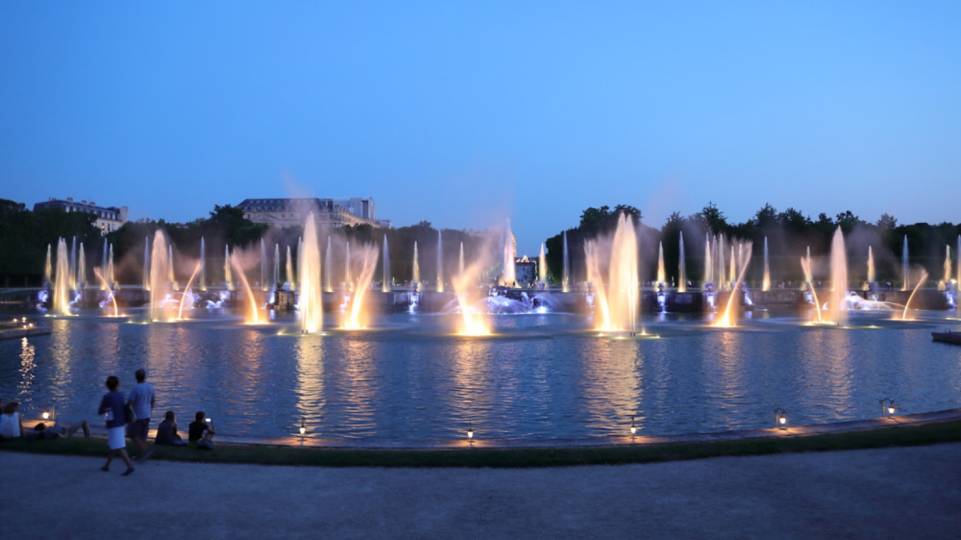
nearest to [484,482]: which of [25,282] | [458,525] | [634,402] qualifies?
[458,525]

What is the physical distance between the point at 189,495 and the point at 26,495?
1920mm

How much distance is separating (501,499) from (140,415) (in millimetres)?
5740

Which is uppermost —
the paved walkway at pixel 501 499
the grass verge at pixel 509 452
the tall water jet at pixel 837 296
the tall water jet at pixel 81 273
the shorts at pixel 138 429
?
the tall water jet at pixel 81 273

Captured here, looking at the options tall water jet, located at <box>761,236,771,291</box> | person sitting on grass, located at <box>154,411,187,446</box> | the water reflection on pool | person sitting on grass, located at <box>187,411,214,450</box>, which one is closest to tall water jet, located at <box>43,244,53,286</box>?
the water reflection on pool

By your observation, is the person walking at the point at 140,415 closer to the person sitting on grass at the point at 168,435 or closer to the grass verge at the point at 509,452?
the grass verge at the point at 509,452

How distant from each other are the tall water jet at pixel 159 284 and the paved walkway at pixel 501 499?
135ft

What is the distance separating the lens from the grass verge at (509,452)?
11328 millimetres

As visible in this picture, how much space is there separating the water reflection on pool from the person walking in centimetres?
334

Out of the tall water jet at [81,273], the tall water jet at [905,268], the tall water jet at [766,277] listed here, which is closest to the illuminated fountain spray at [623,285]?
the tall water jet at [766,277]

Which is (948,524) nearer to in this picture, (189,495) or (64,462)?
(189,495)

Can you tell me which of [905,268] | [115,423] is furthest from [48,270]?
[905,268]

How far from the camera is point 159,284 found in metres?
78.9

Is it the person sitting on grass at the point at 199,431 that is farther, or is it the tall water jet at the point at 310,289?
the tall water jet at the point at 310,289

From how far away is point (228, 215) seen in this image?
121m
